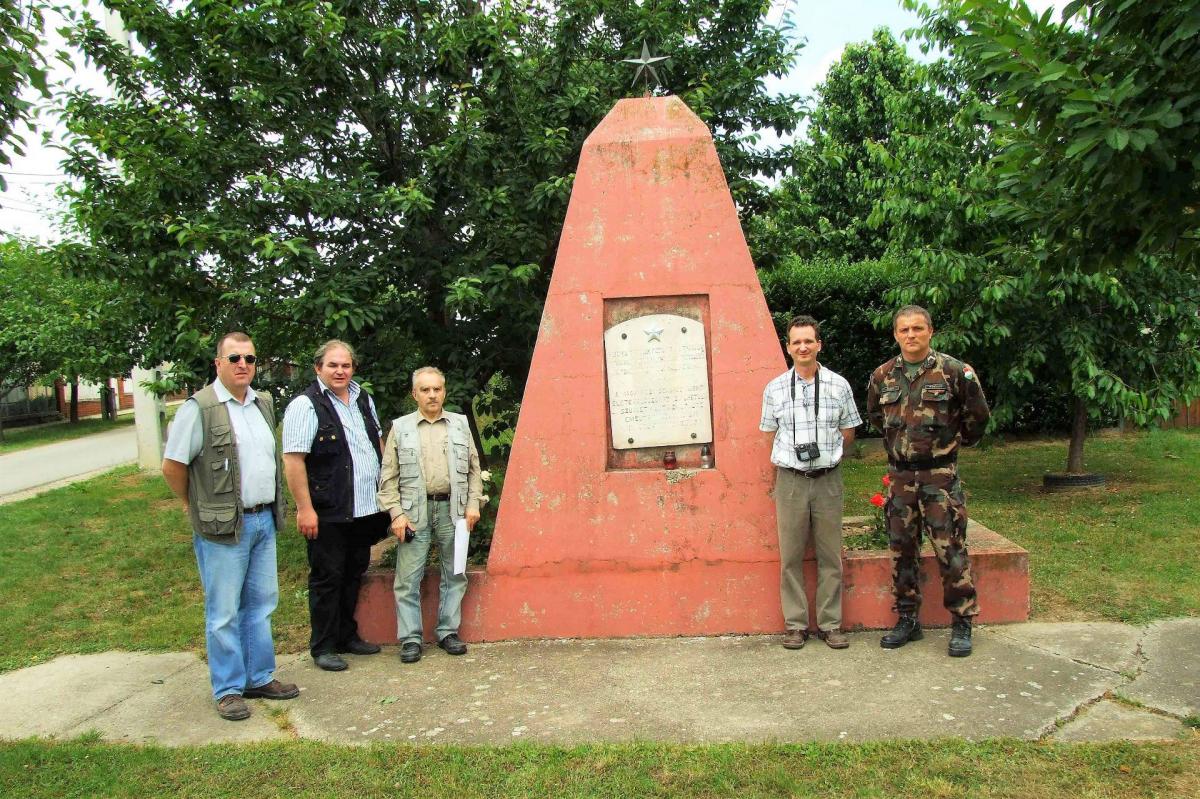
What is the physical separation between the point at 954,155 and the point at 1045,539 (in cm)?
387

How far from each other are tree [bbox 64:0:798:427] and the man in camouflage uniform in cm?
269

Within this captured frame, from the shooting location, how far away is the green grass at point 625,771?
3264mm

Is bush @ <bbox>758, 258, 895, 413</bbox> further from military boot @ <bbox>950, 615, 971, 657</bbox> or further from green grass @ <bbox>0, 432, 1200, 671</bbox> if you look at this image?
military boot @ <bbox>950, 615, 971, 657</bbox>

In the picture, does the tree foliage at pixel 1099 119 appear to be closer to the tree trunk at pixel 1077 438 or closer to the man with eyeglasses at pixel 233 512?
the man with eyeglasses at pixel 233 512

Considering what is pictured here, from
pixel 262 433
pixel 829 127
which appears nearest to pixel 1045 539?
pixel 262 433

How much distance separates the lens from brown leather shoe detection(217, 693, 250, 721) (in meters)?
4.19

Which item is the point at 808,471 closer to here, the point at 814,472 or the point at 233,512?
the point at 814,472

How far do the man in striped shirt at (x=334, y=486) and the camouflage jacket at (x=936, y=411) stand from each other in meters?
2.81

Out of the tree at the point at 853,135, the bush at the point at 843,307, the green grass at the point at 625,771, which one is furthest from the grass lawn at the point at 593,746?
the tree at the point at 853,135

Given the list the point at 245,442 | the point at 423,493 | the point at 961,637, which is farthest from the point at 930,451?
the point at 245,442

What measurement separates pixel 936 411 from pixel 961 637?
1.19 meters

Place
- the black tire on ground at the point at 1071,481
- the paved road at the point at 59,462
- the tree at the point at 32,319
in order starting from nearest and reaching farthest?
the black tire on ground at the point at 1071,481
the paved road at the point at 59,462
the tree at the point at 32,319

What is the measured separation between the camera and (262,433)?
438 cm

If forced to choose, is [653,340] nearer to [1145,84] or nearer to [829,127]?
[1145,84]
